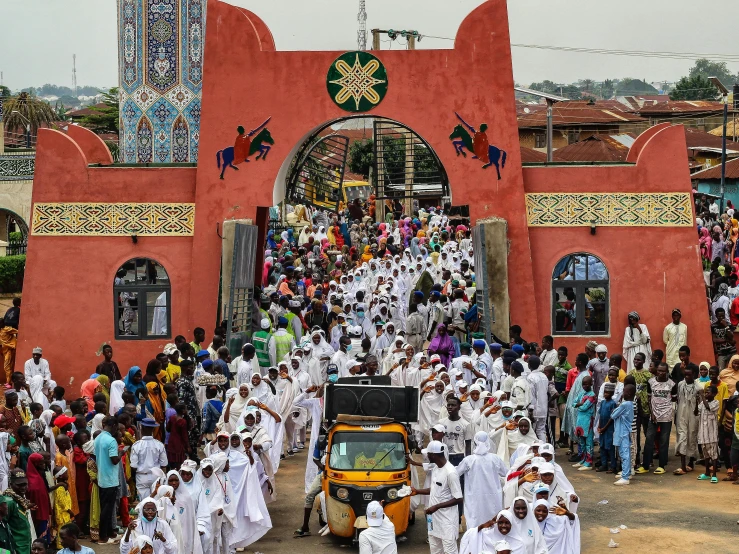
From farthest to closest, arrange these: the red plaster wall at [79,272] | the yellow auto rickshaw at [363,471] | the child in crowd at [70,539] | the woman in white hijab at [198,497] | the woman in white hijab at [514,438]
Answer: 1. the red plaster wall at [79,272]
2. the woman in white hijab at [514,438]
3. the yellow auto rickshaw at [363,471]
4. the woman in white hijab at [198,497]
5. the child in crowd at [70,539]

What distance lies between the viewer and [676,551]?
47.1 ft

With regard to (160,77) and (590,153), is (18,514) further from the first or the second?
(590,153)

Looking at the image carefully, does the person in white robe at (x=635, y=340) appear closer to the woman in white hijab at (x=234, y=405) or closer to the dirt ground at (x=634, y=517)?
the dirt ground at (x=634, y=517)

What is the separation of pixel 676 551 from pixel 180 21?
20797mm

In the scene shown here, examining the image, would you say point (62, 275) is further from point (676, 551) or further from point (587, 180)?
point (676, 551)

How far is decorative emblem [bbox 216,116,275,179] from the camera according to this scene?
75.1ft

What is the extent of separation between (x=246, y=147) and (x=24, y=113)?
30.6 m

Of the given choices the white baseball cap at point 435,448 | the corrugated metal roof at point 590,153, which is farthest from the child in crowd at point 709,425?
the corrugated metal roof at point 590,153

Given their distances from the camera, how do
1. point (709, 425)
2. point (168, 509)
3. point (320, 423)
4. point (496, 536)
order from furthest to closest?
point (709, 425), point (320, 423), point (168, 509), point (496, 536)

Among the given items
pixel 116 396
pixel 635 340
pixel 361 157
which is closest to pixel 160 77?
pixel 635 340

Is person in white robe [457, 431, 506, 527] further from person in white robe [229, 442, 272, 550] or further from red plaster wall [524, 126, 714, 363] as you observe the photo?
red plaster wall [524, 126, 714, 363]

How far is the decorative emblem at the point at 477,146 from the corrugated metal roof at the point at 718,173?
→ 19.5 metres

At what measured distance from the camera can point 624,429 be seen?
17188 mm

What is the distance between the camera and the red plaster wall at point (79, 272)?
75.0ft
